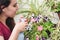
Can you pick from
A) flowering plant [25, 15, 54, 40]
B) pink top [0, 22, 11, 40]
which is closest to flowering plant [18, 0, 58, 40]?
flowering plant [25, 15, 54, 40]

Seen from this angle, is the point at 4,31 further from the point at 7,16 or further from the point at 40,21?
the point at 40,21

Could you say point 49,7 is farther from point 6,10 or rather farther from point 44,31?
point 6,10

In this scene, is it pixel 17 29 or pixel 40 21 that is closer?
pixel 17 29

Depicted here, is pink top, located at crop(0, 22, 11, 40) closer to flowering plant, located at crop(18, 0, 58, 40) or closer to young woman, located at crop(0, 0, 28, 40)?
young woman, located at crop(0, 0, 28, 40)

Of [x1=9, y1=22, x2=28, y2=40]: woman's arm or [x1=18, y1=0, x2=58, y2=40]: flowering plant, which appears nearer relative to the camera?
[x1=9, y1=22, x2=28, y2=40]: woman's arm

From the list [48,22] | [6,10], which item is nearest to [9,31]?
[6,10]

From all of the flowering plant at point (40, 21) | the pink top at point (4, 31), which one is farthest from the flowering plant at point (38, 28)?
the pink top at point (4, 31)

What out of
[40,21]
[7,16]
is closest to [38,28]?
[40,21]

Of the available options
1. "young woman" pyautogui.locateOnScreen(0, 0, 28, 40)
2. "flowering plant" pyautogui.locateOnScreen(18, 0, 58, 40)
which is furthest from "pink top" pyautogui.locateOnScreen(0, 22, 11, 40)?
"flowering plant" pyautogui.locateOnScreen(18, 0, 58, 40)

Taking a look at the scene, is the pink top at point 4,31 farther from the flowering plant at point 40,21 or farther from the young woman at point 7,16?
the flowering plant at point 40,21

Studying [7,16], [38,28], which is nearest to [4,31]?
[7,16]

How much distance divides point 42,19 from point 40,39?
0.15m

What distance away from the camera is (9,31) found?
5.56 feet

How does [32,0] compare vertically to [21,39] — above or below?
above
